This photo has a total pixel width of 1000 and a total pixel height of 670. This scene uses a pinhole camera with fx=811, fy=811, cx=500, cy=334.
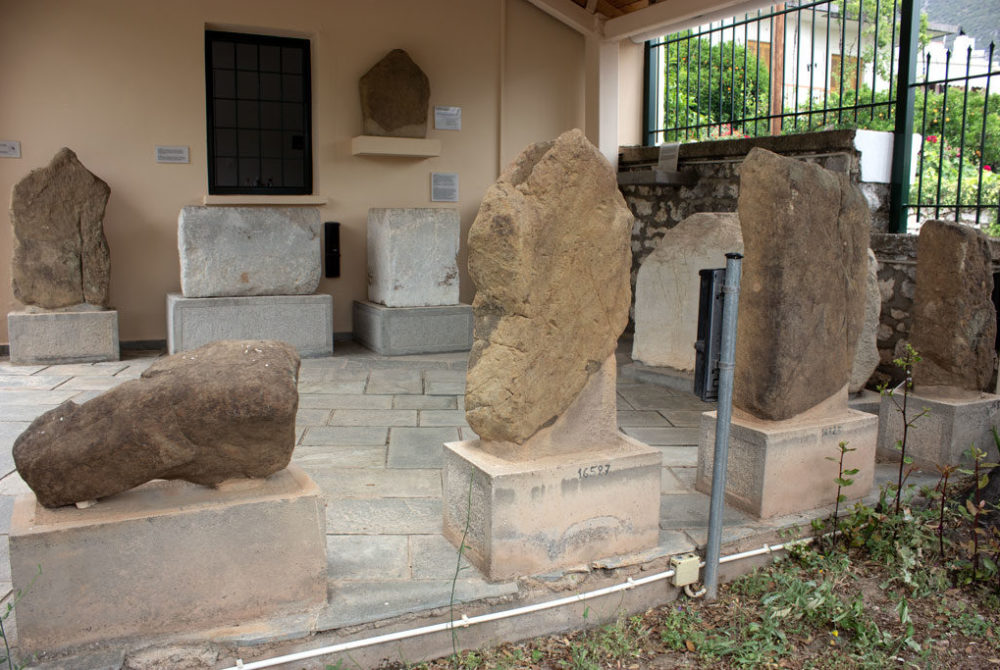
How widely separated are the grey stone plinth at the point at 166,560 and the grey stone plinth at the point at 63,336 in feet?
13.6

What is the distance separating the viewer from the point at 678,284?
525 cm

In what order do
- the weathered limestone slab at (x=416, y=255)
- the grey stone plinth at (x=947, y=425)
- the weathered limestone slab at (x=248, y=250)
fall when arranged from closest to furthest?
the grey stone plinth at (x=947, y=425), the weathered limestone slab at (x=248, y=250), the weathered limestone slab at (x=416, y=255)

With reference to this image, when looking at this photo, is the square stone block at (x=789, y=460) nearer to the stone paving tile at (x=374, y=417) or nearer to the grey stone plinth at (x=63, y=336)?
the stone paving tile at (x=374, y=417)

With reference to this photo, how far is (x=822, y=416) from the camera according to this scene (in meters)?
3.37

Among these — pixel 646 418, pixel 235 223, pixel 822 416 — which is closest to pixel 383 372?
pixel 235 223

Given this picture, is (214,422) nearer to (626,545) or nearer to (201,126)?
(626,545)

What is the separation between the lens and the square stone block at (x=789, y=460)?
3154 mm

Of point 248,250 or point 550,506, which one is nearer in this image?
point 550,506

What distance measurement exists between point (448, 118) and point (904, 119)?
3884 mm

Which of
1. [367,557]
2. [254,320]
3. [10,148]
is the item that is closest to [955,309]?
[367,557]

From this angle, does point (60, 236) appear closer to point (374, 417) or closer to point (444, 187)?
point (374, 417)

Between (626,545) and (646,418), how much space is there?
1964 millimetres

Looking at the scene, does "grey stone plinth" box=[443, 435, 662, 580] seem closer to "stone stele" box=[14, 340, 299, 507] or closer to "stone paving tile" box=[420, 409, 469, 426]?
"stone stele" box=[14, 340, 299, 507]

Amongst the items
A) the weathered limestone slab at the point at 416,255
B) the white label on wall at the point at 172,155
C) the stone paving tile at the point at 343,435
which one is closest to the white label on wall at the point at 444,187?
the weathered limestone slab at the point at 416,255
